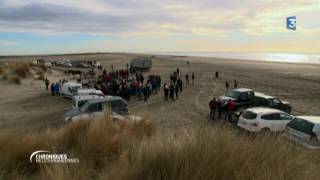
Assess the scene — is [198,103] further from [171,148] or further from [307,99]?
[171,148]

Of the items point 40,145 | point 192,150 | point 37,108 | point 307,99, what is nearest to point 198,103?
point 307,99

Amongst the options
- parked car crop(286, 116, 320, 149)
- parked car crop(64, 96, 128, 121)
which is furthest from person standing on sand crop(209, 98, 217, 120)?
parked car crop(286, 116, 320, 149)

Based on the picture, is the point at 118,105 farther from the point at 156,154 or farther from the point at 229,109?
the point at 156,154

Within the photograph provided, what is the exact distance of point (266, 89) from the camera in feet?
123

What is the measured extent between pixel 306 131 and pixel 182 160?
31.1 feet

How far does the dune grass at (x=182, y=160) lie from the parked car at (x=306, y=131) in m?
6.71

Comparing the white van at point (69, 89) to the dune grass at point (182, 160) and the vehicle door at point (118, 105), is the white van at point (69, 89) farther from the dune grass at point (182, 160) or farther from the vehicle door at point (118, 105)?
the dune grass at point (182, 160)

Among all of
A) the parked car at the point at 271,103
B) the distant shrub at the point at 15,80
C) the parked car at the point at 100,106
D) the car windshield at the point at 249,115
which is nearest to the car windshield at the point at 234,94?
the parked car at the point at 271,103

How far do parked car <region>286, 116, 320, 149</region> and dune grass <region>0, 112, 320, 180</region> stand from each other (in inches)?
264

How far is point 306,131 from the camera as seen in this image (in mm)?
13211

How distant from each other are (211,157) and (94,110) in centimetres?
1364

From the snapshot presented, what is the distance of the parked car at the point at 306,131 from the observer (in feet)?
41.6

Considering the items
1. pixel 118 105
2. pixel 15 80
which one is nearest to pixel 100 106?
pixel 118 105

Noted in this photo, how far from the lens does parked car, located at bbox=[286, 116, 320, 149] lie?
12.7 m
